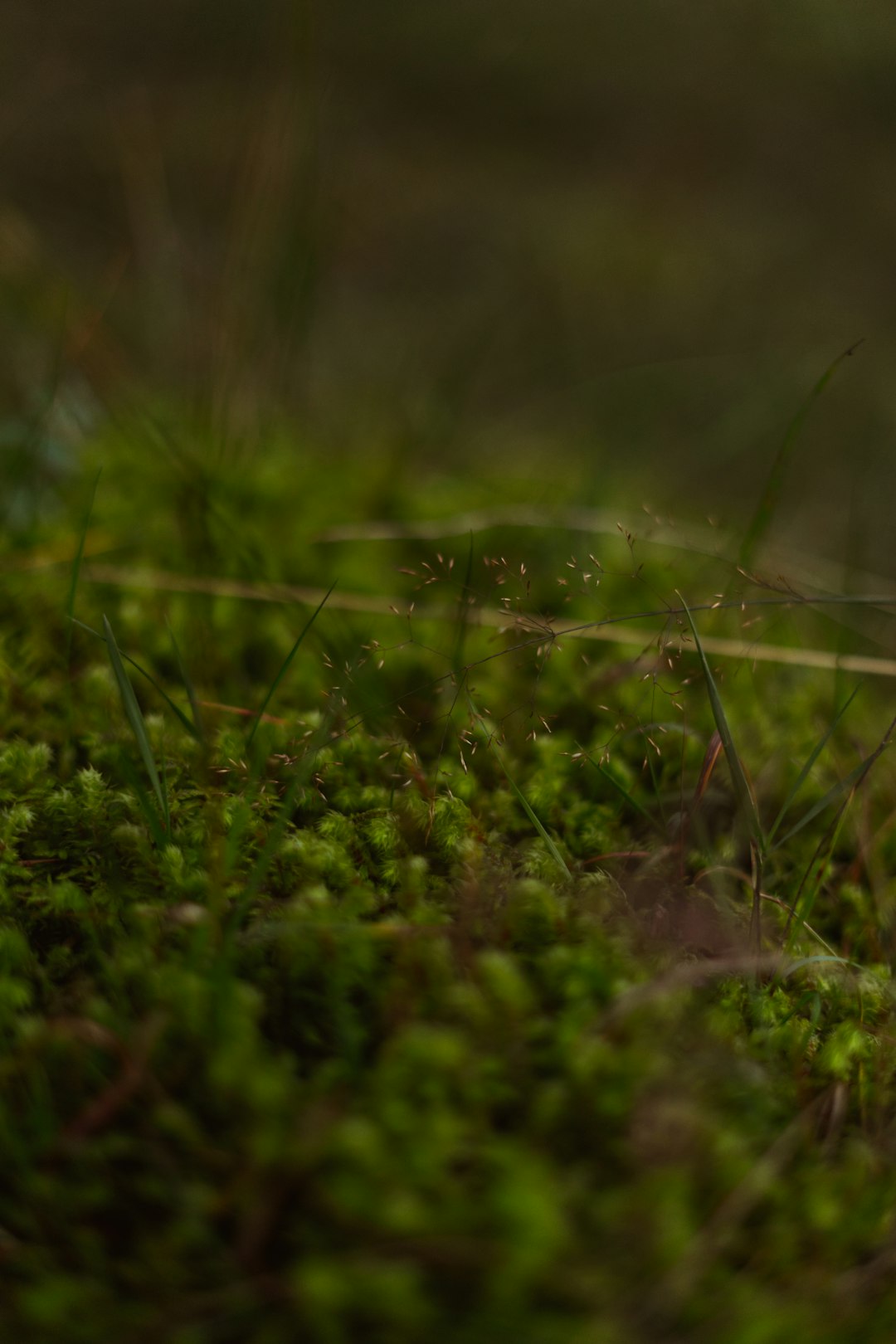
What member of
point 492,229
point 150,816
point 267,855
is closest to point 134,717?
point 150,816

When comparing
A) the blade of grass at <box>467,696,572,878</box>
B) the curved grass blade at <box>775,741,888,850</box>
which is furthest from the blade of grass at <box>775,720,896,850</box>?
the blade of grass at <box>467,696,572,878</box>

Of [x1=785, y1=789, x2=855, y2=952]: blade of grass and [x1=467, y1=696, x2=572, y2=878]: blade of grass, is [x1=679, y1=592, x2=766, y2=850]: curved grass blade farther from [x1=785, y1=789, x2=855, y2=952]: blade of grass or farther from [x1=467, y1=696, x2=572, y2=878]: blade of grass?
[x1=467, y1=696, x2=572, y2=878]: blade of grass

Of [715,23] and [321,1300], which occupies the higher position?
[715,23]

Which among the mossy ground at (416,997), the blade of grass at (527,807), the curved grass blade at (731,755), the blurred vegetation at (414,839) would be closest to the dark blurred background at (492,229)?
the blurred vegetation at (414,839)

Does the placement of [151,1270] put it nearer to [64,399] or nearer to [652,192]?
[64,399]

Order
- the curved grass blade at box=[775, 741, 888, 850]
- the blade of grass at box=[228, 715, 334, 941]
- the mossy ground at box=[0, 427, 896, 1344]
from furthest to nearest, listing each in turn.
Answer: the curved grass blade at box=[775, 741, 888, 850]
the blade of grass at box=[228, 715, 334, 941]
the mossy ground at box=[0, 427, 896, 1344]

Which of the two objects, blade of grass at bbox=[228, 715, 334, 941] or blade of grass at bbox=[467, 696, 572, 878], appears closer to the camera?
blade of grass at bbox=[228, 715, 334, 941]

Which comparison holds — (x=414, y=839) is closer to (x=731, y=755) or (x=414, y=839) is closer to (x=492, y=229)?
(x=731, y=755)

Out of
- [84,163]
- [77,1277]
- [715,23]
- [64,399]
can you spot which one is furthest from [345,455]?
[715,23]
